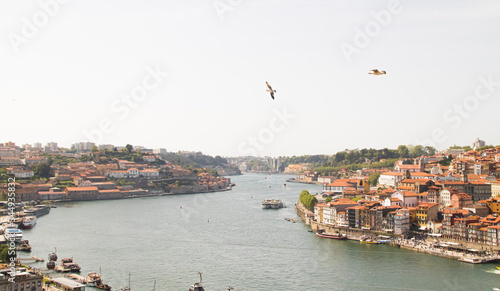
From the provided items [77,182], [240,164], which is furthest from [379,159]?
[240,164]

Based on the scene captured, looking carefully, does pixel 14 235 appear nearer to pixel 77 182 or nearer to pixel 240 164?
pixel 77 182

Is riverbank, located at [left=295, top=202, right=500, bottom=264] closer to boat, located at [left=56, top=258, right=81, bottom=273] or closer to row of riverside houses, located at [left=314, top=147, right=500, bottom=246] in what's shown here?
row of riverside houses, located at [left=314, top=147, right=500, bottom=246]

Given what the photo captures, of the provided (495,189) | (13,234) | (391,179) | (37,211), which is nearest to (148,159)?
(37,211)

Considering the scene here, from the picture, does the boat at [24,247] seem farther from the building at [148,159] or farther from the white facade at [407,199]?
the building at [148,159]

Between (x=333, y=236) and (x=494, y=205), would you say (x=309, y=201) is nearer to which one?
(x=333, y=236)

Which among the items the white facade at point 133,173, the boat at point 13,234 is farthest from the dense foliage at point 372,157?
the boat at point 13,234
